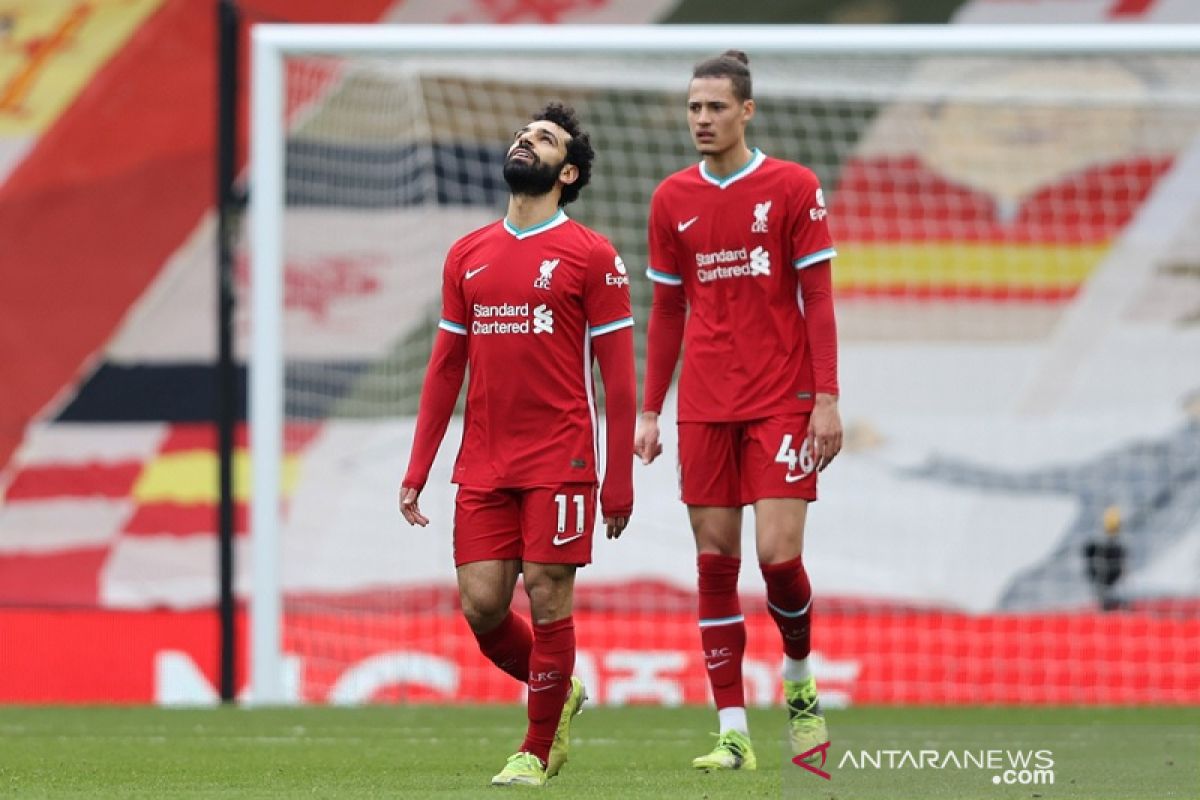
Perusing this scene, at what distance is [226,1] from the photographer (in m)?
9.14

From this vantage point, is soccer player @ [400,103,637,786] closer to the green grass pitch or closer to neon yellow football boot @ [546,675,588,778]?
neon yellow football boot @ [546,675,588,778]

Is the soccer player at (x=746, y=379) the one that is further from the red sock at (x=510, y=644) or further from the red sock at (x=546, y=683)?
the red sock at (x=546, y=683)

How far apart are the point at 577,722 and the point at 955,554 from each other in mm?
4983

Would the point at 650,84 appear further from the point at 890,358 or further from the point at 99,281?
the point at 99,281

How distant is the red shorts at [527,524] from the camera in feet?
16.9

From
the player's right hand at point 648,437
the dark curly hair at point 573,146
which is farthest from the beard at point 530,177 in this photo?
the player's right hand at point 648,437

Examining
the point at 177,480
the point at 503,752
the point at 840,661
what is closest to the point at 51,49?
the point at 177,480

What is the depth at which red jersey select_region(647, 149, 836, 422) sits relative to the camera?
579 centimetres

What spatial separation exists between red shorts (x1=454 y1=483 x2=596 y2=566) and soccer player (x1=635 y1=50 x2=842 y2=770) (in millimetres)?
679

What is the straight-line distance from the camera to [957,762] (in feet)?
19.5

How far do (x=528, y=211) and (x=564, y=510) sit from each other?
0.77 metres

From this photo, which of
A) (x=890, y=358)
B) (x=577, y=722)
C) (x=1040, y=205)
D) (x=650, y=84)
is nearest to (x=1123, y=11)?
(x=1040, y=205)

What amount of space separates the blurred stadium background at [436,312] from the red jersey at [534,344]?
5.83 metres

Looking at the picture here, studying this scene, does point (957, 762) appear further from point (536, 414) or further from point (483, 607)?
point (536, 414)
